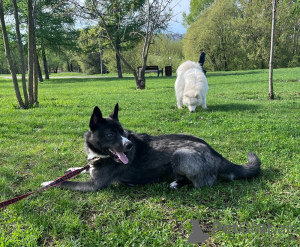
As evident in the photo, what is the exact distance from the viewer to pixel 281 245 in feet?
7.77

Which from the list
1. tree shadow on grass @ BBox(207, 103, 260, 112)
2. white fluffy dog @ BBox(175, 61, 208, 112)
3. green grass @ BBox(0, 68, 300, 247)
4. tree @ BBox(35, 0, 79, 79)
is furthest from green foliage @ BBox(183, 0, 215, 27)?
green grass @ BBox(0, 68, 300, 247)

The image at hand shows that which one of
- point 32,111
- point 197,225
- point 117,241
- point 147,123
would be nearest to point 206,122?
point 147,123

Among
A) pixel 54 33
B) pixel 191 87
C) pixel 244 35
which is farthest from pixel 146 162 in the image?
pixel 244 35

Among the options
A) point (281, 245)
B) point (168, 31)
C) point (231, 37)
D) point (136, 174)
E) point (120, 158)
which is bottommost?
point (281, 245)

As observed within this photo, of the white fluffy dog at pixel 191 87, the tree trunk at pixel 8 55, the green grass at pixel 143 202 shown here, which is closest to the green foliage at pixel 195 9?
the white fluffy dog at pixel 191 87

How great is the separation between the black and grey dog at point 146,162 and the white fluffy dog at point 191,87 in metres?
5.15

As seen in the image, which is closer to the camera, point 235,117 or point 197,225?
point 197,225

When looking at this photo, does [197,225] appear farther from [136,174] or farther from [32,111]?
[32,111]

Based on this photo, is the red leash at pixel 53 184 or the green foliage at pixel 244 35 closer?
the red leash at pixel 53 184

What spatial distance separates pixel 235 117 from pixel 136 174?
5.11 metres

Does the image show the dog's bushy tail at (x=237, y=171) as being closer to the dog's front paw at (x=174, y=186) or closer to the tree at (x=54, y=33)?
the dog's front paw at (x=174, y=186)

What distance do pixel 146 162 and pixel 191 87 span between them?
20.2 ft

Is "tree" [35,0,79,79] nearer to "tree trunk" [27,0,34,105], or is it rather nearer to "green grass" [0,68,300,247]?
"tree trunk" [27,0,34,105]

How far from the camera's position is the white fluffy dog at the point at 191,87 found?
879cm
